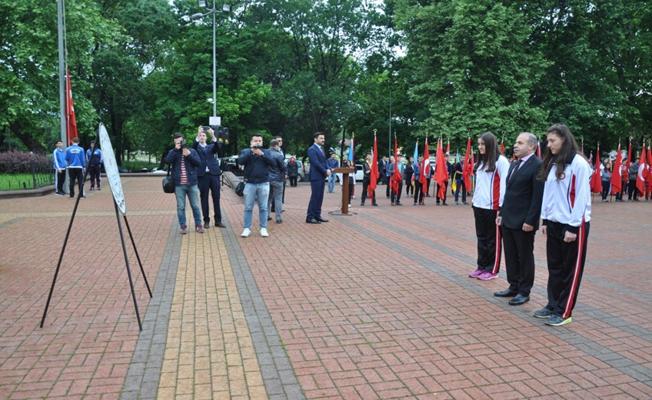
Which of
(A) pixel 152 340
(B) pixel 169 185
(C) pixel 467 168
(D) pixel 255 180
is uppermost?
(C) pixel 467 168

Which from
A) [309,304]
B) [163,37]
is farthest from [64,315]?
[163,37]

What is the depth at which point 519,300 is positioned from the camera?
612cm

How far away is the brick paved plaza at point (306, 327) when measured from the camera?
4.02m

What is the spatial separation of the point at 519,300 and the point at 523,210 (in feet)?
3.16

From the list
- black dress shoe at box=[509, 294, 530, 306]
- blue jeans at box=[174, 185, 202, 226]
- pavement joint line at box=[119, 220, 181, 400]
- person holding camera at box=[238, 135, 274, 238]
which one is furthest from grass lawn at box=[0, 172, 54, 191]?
black dress shoe at box=[509, 294, 530, 306]

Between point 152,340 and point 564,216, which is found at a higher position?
point 564,216

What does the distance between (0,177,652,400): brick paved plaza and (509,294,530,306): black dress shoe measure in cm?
10

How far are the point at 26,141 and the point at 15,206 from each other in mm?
23203

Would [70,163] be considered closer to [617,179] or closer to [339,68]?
[617,179]

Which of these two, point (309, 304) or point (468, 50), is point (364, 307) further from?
point (468, 50)

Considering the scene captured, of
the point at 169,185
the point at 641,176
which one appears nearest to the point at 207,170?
the point at 169,185

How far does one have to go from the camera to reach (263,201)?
34.8 ft

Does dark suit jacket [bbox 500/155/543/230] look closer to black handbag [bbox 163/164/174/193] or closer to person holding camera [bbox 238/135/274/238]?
person holding camera [bbox 238/135/274/238]

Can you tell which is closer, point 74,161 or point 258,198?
point 258,198
